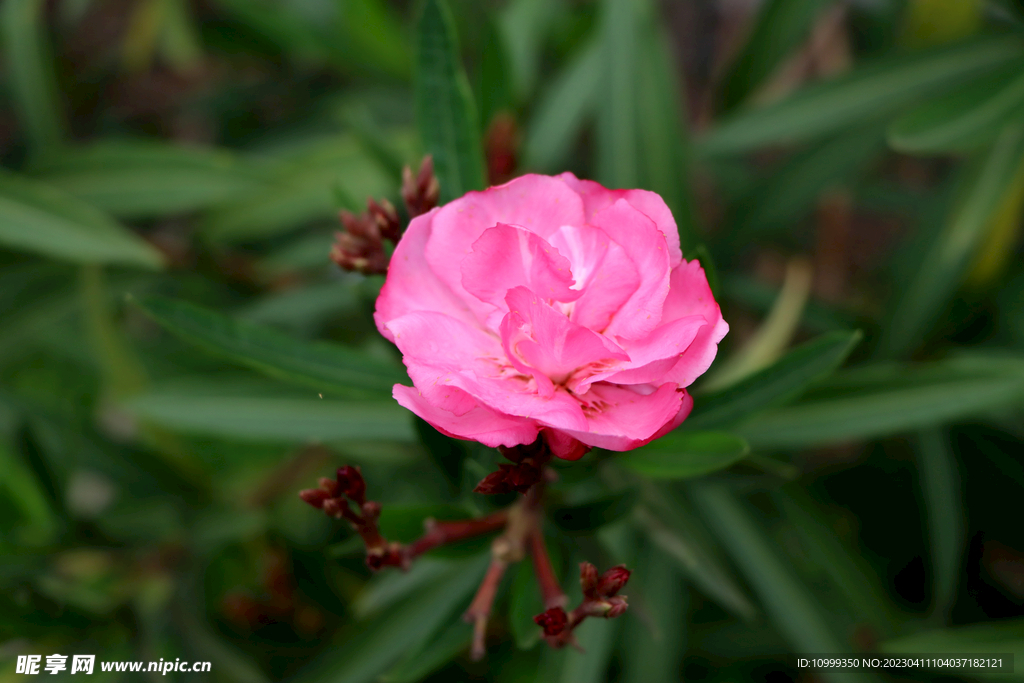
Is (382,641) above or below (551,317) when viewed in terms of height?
below

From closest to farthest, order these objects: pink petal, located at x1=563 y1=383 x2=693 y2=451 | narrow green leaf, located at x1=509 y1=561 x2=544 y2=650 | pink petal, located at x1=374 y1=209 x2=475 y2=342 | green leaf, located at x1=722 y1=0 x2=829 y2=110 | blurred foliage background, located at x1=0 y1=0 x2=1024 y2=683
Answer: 1. pink petal, located at x1=563 y1=383 x2=693 y2=451
2. pink petal, located at x1=374 y1=209 x2=475 y2=342
3. narrow green leaf, located at x1=509 y1=561 x2=544 y2=650
4. blurred foliage background, located at x1=0 y1=0 x2=1024 y2=683
5. green leaf, located at x1=722 y1=0 x2=829 y2=110

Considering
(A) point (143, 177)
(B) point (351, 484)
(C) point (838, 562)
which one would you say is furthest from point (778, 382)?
(A) point (143, 177)

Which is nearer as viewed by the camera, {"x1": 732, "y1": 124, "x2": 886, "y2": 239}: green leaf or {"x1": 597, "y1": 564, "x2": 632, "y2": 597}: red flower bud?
{"x1": 597, "y1": 564, "x2": 632, "y2": 597}: red flower bud

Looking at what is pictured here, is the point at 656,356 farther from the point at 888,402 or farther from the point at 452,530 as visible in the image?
the point at 888,402

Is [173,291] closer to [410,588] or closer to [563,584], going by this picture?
[410,588]

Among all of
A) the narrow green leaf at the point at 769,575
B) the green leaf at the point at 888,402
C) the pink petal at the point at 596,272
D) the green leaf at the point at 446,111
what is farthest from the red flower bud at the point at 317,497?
the narrow green leaf at the point at 769,575

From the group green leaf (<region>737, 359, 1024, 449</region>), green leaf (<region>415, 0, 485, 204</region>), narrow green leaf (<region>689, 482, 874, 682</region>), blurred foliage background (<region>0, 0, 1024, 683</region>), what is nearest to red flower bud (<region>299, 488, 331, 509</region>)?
blurred foliage background (<region>0, 0, 1024, 683</region>)

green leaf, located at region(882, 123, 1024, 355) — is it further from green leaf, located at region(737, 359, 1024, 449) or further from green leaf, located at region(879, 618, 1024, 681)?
green leaf, located at region(879, 618, 1024, 681)
